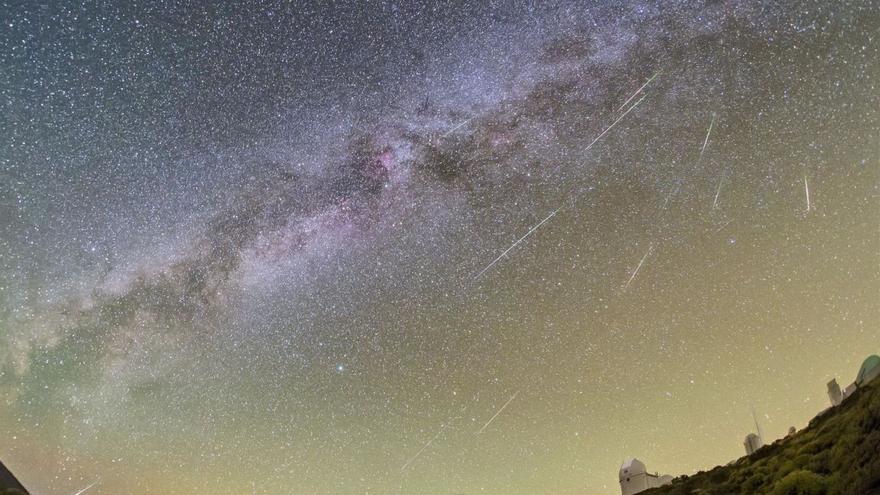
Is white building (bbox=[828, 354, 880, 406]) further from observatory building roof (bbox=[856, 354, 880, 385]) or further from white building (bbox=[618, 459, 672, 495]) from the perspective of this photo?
white building (bbox=[618, 459, 672, 495])

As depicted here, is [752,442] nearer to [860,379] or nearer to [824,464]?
[860,379]

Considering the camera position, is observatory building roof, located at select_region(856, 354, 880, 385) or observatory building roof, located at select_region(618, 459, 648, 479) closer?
observatory building roof, located at select_region(856, 354, 880, 385)

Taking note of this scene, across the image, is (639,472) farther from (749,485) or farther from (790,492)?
(790,492)

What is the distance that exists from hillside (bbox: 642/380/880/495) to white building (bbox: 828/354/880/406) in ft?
28.0

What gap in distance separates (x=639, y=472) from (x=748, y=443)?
1061cm

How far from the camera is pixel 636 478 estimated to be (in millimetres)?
44094

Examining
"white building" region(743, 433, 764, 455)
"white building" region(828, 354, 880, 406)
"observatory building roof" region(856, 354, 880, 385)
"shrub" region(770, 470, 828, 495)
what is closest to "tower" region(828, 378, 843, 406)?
"white building" region(828, 354, 880, 406)

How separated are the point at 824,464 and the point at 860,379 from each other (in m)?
21.3

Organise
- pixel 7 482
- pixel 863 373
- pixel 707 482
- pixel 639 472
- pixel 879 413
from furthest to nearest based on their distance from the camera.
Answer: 1. pixel 7 482
2. pixel 639 472
3. pixel 863 373
4. pixel 707 482
5. pixel 879 413

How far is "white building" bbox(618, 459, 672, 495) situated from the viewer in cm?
4366

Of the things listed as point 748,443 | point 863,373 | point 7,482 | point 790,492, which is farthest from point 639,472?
point 7,482

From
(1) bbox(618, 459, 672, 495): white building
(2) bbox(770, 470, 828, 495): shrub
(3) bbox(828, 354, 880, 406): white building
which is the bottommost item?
(2) bbox(770, 470, 828, 495): shrub

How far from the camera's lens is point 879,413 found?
13.6m

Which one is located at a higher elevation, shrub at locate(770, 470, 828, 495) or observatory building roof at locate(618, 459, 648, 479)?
observatory building roof at locate(618, 459, 648, 479)
